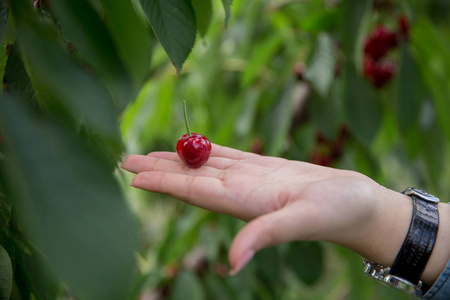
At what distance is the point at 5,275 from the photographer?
1.72 feet

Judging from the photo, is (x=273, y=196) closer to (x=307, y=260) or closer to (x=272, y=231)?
(x=272, y=231)

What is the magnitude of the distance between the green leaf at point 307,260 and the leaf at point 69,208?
4.13 feet

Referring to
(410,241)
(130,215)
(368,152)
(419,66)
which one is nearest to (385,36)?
(419,66)

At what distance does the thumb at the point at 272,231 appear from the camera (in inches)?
19.7

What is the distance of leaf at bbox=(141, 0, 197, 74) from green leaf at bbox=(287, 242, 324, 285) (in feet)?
3.48

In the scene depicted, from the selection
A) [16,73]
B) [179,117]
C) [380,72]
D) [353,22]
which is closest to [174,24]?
[16,73]

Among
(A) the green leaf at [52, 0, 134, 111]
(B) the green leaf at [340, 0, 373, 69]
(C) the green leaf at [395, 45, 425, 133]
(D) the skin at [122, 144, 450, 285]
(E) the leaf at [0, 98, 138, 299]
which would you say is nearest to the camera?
(E) the leaf at [0, 98, 138, 299]

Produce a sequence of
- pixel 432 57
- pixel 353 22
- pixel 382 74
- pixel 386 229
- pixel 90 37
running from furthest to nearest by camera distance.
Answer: pixel 382 74 → pixel 432 57 → pixel 353 22 → pixel 386 229 → pixel 90 37

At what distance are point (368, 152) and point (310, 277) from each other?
45cm

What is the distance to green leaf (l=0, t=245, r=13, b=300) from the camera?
525mm

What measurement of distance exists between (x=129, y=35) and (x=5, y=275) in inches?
12.6

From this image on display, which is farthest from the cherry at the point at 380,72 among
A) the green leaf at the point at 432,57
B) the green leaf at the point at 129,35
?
the green leaf at the point at 129,35

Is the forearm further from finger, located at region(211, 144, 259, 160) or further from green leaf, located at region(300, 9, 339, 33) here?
green leaf, located at region(300, 9, 339, 33)

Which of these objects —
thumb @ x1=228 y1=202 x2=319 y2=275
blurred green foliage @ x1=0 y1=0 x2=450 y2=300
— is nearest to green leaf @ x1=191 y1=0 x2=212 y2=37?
blurred green foliage @ x1=0 y1=0 x2=450 y2=300
